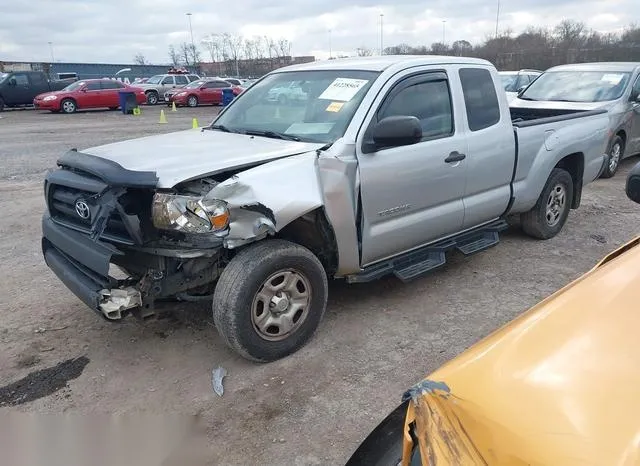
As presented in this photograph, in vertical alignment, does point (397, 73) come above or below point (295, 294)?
above

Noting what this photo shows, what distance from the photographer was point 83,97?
2436 cm

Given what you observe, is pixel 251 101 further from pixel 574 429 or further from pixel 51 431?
pixel 574 429

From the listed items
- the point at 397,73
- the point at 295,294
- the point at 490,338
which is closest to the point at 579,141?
the point at 397,73

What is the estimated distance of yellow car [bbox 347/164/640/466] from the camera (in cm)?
122

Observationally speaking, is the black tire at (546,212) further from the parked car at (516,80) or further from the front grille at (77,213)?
the parked car at (516,80)

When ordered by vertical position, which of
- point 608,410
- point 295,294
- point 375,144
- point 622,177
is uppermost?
point 375,144

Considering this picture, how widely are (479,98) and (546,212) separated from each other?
178 centimetres

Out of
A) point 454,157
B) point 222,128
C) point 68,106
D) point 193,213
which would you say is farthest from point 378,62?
point 68,106

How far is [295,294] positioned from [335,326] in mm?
620

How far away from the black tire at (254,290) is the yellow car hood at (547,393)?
5.87ft

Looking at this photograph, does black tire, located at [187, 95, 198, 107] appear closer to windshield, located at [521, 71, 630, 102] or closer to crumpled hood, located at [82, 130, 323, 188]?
windshield, located at [521, 71, 630, 102]

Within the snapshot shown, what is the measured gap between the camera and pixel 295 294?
3562 mm

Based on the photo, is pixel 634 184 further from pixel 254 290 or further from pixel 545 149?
pixel 545 149

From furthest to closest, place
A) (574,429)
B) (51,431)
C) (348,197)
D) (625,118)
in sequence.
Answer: (625,118) < (348,197) < (51,431) < (574,429)
